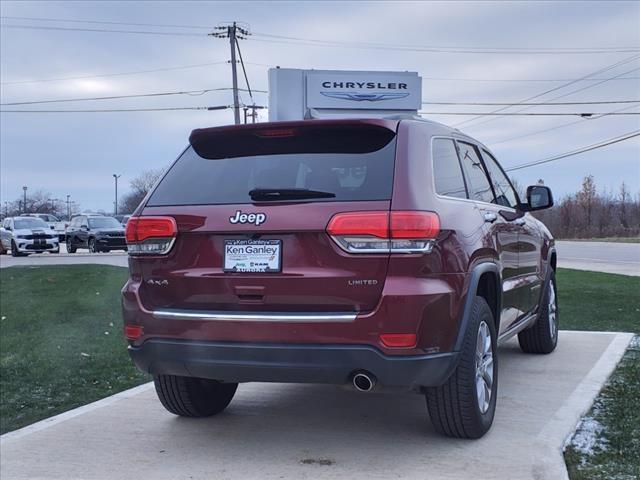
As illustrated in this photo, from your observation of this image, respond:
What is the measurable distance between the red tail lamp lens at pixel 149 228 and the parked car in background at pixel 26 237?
26565 mm

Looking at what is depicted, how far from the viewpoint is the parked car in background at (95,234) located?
2838 cm

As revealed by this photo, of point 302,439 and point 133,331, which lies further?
point 302,439

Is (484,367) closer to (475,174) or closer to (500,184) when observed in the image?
(475,174)

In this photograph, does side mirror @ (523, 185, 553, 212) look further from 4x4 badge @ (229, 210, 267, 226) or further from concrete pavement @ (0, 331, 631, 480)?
4x4 badge @ (229, 210, 267, 226)

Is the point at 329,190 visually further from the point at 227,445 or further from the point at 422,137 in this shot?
the point at 227,445

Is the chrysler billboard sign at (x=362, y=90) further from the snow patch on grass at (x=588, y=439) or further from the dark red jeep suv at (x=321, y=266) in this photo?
the snow patch on grass at (x=588, y=439)

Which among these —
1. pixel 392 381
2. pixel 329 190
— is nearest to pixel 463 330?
pixel 392 381

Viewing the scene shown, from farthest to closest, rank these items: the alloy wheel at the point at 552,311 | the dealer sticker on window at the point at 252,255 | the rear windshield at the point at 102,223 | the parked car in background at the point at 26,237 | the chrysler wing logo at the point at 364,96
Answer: the rear windshield at the point at 102,223
the parked car in background at the point at 26,237
the chrysler wing logo at the point at 364,96
the alloy wheel at the point at 552,311
the dealer sticker on window at the point at 252,255

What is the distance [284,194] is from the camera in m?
3.88

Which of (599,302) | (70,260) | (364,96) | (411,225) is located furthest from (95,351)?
(70,260)

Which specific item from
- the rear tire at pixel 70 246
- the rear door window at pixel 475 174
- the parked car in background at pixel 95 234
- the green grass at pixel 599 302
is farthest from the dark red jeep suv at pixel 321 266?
the rear tire at pixel 70 246

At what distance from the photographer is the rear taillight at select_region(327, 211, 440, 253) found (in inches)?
142

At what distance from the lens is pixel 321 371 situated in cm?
369

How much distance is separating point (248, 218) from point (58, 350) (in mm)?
5195
